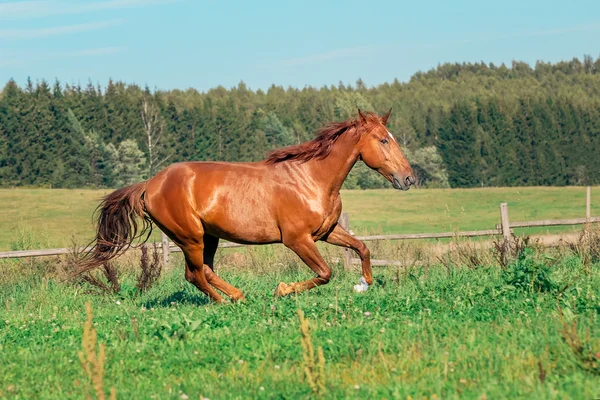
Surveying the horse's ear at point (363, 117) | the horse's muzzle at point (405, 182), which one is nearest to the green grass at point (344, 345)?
the horse's muzzle at point (405, 182)

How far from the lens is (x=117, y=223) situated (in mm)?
10859

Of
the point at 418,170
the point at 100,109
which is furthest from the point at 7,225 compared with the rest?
the point at 418,170

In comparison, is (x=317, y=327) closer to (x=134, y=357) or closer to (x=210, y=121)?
(x=134, y=357)

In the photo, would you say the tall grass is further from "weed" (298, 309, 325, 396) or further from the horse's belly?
the horse's belly

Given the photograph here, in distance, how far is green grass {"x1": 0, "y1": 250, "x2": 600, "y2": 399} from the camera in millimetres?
5449

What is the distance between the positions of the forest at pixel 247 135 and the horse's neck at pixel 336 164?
66.3 metres

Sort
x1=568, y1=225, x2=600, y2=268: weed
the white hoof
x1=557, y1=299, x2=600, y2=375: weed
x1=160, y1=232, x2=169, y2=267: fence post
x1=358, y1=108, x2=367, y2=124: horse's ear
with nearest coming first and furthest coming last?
x1=557, y1=299, x2=600, y2=375: weed < the white hoof < x1=358, y1=108, x2=367, y2=124: horse's ear < x1=568, y1=225, x2=600, y2=268: weed < x1=160, y1=232, x2=169, y2=267: fence post

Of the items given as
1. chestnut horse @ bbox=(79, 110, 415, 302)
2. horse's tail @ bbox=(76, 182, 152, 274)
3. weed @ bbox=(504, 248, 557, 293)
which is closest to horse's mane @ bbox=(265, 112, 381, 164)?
chestnut horse @ bbox=(79, 110, 415, 302)

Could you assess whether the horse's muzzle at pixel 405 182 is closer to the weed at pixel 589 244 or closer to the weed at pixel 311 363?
the weed at pixel 589 244

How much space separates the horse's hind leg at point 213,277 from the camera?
980cm

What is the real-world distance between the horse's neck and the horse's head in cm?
14

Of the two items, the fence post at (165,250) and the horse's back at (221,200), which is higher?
the horse's back at (221,200)

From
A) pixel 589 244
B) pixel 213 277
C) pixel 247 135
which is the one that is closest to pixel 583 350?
pixel 213 277

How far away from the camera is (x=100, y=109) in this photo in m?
80.9
